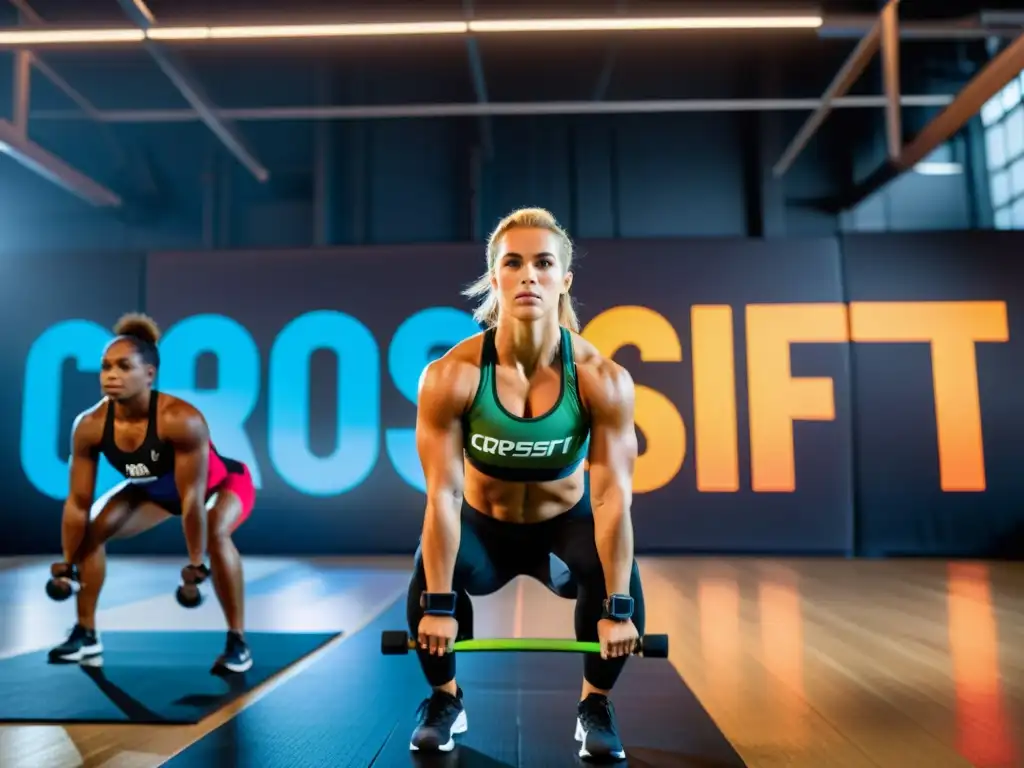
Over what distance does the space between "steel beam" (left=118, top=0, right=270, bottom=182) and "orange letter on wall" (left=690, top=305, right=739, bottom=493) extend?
13.5 ft

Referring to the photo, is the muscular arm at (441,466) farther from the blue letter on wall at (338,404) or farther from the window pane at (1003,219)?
the window pane at (1003,219)

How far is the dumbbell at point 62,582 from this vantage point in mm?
2283

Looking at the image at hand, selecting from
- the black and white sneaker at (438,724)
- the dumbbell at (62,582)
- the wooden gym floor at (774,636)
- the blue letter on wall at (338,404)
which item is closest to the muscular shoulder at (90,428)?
the dumbbell at (62,582)

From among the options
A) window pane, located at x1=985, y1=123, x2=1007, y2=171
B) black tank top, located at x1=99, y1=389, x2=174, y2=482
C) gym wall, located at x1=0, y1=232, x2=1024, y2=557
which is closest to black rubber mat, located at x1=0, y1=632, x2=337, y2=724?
black tank top, located at x1=99, y1=389, x2=174, y2=482

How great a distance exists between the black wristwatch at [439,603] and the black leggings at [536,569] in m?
0.11

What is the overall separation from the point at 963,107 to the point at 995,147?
2623mm

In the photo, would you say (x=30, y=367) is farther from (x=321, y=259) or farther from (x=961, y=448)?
(x=961, y=448)

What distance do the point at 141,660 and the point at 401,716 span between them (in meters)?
1.22

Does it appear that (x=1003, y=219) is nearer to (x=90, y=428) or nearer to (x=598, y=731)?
(x=598, y=731)

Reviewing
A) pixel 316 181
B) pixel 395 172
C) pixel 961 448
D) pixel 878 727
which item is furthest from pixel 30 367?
pixel 961 448

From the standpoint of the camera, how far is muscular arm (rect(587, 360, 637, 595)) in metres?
1.60

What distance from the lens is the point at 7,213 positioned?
276 inches

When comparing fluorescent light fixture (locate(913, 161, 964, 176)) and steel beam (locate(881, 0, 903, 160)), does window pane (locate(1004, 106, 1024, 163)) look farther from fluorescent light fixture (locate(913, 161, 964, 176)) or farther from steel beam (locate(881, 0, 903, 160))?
steel beam (locate(881, 0, 903, 160))

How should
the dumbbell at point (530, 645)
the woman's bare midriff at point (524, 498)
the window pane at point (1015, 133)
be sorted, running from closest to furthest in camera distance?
the dumbbell at point (530, 645) → the woman's bare midriff at point (524, 498) → the window pane at point (1015, 133)
